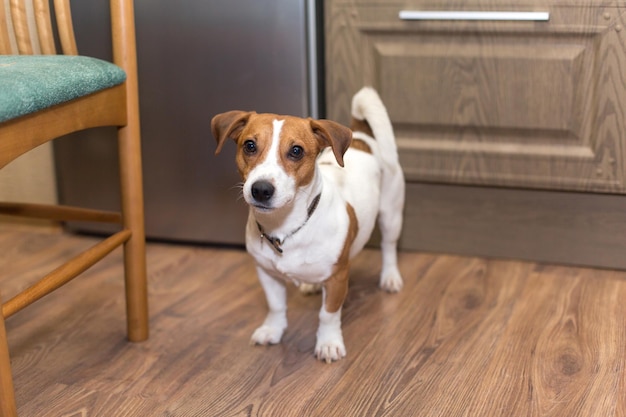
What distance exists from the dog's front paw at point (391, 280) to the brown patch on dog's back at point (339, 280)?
315 mm

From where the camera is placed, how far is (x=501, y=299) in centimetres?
165

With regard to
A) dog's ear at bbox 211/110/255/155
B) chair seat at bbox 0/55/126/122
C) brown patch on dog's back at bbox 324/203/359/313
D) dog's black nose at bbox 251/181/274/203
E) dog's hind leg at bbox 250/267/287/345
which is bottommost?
dog's hind leg at bbox 250/267/287/345

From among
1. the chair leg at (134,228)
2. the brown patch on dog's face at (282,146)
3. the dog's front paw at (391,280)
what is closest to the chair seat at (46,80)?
the chair leg at (134,228)

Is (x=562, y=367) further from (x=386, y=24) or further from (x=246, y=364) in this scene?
(x=386, y=24)

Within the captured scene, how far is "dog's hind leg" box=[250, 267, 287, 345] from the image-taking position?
4.79 ft

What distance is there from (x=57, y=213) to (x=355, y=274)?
71 centimetres

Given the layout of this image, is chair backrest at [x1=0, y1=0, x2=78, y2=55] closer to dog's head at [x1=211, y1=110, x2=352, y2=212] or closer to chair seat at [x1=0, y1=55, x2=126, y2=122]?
chair seat at [x1=0, y1=55, x2=126, y2=122]

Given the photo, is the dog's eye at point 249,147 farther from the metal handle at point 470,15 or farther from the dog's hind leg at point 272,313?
the metal handle at point 470,15

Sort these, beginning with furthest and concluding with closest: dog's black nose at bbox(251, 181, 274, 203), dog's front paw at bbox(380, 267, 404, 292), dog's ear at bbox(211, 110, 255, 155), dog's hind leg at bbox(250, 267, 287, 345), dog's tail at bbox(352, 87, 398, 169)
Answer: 1. dog's front paw at bbox(380, 267, 404, 292)
2. dog's tail at bbox(352, 87, 398, 169)
3. dog's hind leg at bbox(250, 267, 287, 345)
4. dog's ear at bbox(211, 110, 255, 155)
5. dog's black nose at bbox(251, 181, 274, 203)

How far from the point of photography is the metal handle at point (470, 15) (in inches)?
64.1

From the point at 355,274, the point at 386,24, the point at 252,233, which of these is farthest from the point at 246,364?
the point at 386,24

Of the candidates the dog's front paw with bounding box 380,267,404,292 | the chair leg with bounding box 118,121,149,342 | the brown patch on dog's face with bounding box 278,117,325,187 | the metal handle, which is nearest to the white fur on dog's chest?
the brown patch on dog's face with bounding box 278,117,325,187

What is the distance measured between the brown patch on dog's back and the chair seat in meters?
0.51

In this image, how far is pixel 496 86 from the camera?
1714mm
